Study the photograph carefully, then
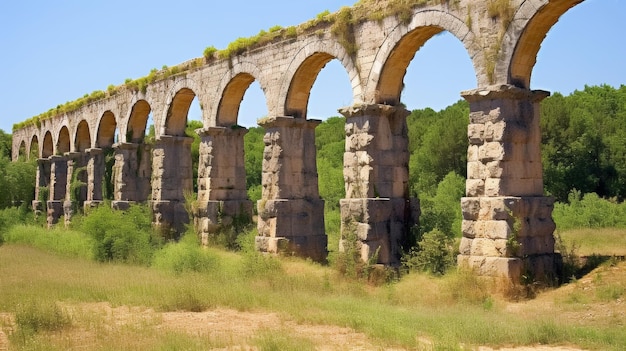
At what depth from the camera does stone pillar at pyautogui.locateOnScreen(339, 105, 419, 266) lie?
11.8m

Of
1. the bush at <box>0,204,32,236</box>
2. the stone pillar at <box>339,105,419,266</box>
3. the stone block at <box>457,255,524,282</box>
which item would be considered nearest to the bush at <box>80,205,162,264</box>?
the stone pillar at <box>339,105,419,266</box>

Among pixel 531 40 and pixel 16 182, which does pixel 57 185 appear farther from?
pixel 531 40

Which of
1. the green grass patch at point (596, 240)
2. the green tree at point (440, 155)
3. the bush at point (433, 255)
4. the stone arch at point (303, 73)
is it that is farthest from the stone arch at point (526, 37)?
the green tree at point (440, 155)

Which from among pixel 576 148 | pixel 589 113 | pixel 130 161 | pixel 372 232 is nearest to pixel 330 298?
pixel 372 232

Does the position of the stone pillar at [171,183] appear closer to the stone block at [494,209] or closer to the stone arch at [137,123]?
the stone arch at [137,123]

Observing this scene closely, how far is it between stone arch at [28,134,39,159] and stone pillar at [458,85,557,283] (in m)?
25.6

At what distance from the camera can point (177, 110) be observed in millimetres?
18422

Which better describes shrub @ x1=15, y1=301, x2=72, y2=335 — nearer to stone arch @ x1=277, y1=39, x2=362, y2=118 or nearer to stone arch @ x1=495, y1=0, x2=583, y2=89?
stone arch @ x1=495, y1=0, x2=583, y2=89

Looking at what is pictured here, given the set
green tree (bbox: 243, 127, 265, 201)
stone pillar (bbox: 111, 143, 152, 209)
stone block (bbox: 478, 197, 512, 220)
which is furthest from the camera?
green tree (bbox: 243, 127, 265, 201)

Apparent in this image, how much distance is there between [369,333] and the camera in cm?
748

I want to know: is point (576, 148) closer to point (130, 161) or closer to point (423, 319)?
point (130, 161)

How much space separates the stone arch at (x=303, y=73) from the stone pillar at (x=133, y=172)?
770 centimetres

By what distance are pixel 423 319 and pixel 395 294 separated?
8.29ft

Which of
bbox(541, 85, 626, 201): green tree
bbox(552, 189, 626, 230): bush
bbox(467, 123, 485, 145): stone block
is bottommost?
bbox(552, 189, 626, 230): bush
